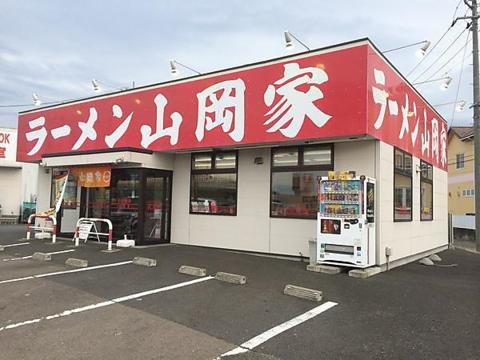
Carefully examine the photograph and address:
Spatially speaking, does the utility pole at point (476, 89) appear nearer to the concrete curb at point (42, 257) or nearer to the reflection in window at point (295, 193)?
the reflection in window at point (295, 193)

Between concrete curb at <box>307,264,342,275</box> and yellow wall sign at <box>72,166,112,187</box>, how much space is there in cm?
627

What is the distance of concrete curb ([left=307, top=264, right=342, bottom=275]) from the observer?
7.75m

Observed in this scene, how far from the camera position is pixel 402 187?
32.5 feet

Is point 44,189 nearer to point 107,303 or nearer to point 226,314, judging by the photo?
point 107,303

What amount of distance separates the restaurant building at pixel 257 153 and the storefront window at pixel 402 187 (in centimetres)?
5

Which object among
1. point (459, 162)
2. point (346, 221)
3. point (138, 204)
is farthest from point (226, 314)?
point (459, 162)

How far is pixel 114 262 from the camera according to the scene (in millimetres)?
8562

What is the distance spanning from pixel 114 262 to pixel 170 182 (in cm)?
361

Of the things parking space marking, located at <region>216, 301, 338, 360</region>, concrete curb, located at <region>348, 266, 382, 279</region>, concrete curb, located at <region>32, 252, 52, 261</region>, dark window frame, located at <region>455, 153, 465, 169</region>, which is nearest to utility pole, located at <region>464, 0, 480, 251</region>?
concrete curb, located at <region>348, 266, 382, 279</region>

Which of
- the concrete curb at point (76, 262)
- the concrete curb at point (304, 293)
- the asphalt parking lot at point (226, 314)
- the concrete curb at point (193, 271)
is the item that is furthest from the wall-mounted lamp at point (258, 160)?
the concrete curb at point (76, 262)

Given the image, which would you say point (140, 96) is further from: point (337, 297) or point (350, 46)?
point (337, 297)

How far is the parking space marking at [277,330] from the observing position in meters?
3.96

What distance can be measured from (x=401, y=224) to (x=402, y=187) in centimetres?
92

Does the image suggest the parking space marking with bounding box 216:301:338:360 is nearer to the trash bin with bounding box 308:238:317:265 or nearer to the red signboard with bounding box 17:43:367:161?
the trash bin with bounding box 308:238:317:265
